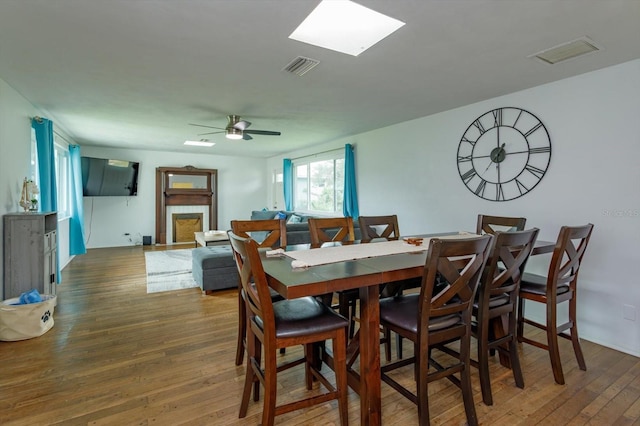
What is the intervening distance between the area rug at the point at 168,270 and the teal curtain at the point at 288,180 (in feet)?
8.57

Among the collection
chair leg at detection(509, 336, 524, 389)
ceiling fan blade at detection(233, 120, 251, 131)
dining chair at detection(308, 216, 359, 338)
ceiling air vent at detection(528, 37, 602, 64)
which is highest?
ceiling air vent at detection(528, 37, 602, 64)

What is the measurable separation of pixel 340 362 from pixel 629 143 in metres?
2.93

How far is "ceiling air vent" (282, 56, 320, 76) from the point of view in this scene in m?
2.58

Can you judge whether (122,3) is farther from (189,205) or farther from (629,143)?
Answer: (189,205)

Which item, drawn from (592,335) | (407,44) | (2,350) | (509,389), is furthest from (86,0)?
(592,335)

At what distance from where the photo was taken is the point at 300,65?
2676mm

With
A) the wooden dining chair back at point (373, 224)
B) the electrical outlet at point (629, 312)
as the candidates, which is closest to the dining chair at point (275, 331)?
the wooden dining chair back at point (373, 224)

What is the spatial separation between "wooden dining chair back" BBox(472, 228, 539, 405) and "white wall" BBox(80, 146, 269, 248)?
7823 mm

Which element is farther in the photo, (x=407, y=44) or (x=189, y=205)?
(x=189, y=205)

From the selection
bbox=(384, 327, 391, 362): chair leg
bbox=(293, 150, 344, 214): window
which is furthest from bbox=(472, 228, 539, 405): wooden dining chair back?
bbox=(293, 150, 344, 214): window

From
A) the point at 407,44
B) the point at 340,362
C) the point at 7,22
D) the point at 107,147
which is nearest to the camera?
the point at 340,362

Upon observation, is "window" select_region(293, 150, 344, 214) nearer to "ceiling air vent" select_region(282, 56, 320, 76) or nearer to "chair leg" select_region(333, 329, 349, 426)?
"ceiling air vent" select_region(282, 56, 320, 76)

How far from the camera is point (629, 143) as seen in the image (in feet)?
8.59

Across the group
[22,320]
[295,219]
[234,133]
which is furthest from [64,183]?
[295,219]
